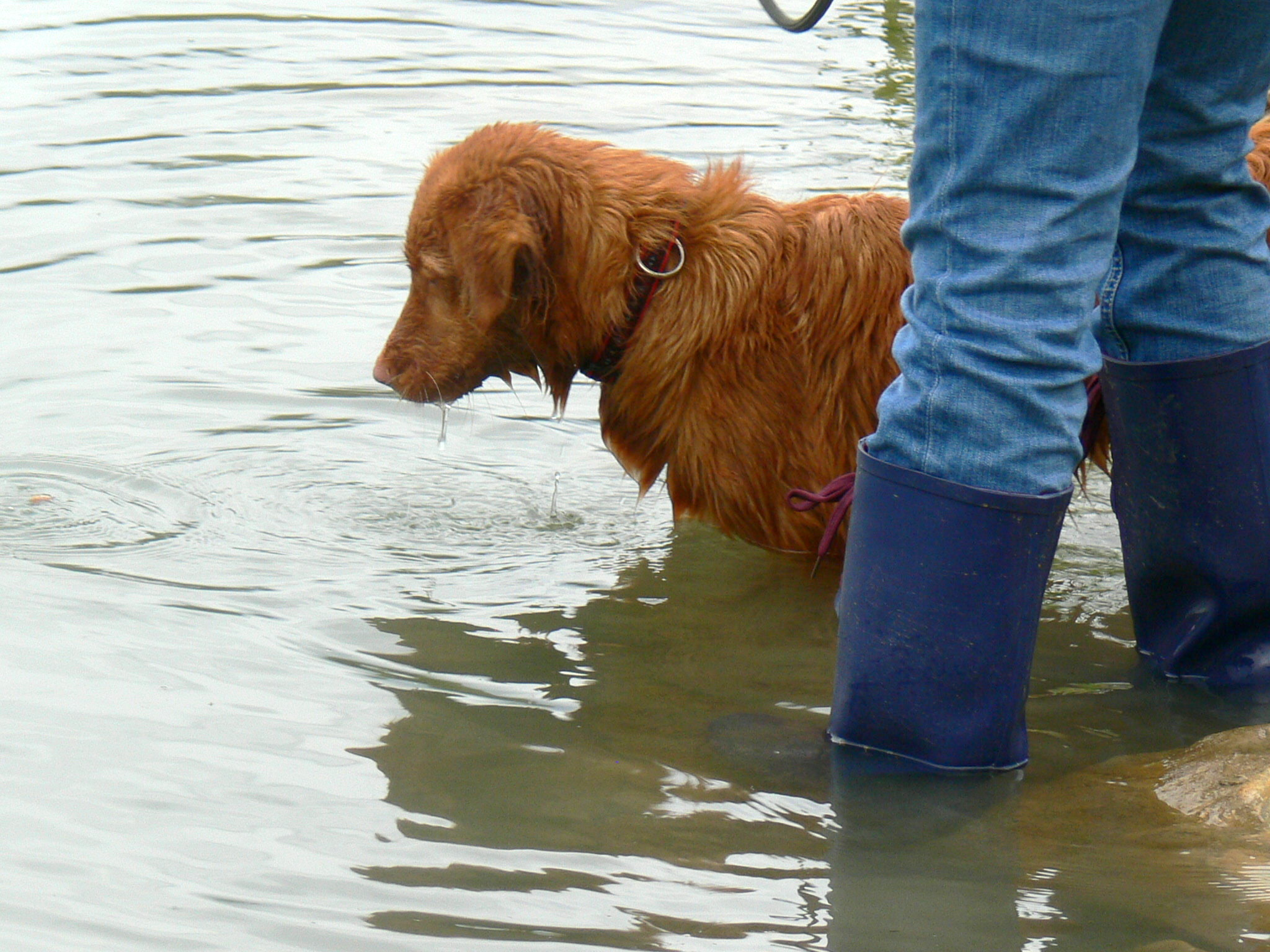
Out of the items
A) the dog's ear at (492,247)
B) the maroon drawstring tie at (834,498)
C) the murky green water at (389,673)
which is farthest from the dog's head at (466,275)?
the maroon drawstring tie at (834,498)

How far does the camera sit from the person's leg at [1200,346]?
244 cm

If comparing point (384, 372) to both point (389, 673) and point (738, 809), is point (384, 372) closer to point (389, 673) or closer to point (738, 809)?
point (389, 673)

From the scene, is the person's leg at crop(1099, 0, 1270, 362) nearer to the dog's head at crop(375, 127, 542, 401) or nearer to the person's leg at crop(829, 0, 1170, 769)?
the person's leg at crop(829, 0, 1170, 769)

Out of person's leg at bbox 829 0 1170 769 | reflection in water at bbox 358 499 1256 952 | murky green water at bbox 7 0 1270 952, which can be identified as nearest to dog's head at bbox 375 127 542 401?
murky green water at bbox 7 0 1270 952

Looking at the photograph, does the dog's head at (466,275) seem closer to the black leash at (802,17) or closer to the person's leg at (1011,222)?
the black leash at (802,17)

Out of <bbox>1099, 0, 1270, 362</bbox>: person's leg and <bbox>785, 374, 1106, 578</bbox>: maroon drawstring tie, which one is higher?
<bbox>1099, 0, 1270, 362</bbox>: person's leg

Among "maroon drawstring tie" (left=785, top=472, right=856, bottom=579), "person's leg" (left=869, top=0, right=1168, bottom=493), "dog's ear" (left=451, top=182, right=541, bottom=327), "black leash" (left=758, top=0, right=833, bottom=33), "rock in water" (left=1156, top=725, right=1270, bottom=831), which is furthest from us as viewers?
"dog's ear" (left=451, top=182, right=541, bottom=327)

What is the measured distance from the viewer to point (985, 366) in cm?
217

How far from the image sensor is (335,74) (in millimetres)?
7691

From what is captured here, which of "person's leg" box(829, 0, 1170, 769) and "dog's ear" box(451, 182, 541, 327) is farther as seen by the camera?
"dog's ear" box(451, 182, 541, 327)

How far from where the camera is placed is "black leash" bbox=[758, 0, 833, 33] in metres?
2.53

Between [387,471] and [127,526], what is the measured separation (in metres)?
0.69

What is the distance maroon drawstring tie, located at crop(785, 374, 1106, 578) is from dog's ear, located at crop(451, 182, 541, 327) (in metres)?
0.77

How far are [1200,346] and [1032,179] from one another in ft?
2.21
